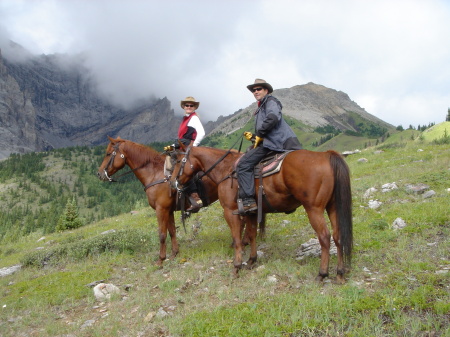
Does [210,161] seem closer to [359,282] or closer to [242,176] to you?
[242,176]

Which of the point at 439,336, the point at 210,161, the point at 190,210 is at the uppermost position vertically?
the point at 210,161

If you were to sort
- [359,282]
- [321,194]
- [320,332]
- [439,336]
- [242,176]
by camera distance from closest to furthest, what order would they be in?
[439,336], [320,332], [359,282], [321,194], [242,176]

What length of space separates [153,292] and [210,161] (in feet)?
11.3

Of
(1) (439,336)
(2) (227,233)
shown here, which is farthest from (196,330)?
(2) (227,233)

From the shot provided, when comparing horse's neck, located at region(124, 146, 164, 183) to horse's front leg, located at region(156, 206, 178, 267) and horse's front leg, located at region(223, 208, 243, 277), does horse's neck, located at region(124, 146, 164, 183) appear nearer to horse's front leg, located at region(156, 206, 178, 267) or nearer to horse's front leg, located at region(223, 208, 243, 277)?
horse's front leg, located at region(156, 206, 178, 267)

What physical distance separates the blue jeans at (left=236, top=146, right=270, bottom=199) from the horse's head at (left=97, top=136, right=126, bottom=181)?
4.44 meters

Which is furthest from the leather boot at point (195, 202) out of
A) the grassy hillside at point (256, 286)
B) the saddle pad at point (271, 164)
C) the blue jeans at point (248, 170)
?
the saddle pad at point (271, 164)

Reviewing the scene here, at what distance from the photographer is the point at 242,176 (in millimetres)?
7117

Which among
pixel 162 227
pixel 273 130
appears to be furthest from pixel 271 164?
pixel 162 227

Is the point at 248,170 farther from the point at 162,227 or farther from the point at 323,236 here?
the point at 162,227

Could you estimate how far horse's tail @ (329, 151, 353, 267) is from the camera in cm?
608

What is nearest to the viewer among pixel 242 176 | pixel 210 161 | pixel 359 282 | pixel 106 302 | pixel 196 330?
pixel 196 330

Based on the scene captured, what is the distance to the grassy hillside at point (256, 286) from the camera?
15.1 feet

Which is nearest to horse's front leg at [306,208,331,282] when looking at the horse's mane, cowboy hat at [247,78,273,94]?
cowboy hat at [247,78,273,94]
